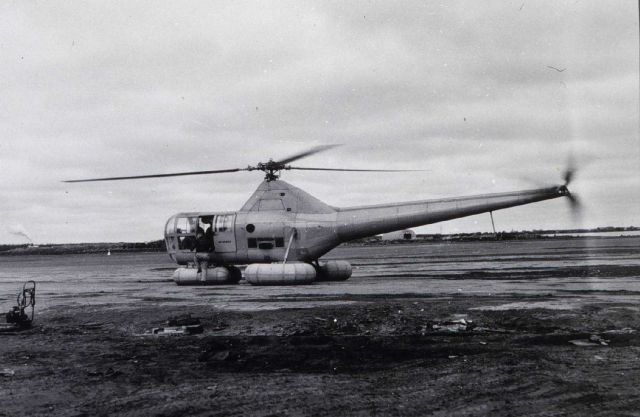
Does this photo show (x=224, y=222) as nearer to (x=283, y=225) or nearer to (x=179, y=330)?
(x=283, y=225)

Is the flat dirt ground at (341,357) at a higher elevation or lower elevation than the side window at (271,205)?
lower

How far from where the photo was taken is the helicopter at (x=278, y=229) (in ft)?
74.4

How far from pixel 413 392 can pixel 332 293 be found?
1161 centimetres

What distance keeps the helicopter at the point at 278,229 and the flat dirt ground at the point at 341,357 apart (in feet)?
18.4

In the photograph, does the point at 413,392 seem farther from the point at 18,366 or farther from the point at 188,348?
the point at 18,366

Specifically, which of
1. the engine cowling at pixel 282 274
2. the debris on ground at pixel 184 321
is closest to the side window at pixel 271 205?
the engine cowling at pixel 282 274

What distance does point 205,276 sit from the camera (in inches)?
976

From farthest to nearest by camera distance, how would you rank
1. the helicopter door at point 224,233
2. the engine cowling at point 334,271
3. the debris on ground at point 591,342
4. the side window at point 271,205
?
the engine cowling at point 334,271 → the helicopter door at point 224,233 → the side window at point 271,205 → the debris on ground at point 591,342

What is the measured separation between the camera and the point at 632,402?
677 centimetres

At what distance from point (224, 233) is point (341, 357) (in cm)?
1586

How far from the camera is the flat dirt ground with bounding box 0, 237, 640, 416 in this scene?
718 cm

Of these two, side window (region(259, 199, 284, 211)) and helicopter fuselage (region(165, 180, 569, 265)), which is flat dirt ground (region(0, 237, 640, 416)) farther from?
side window (region(259, 199, 284, 211))

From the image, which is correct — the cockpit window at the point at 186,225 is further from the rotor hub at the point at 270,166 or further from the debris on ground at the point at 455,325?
the debris on ground at the point at 455,325

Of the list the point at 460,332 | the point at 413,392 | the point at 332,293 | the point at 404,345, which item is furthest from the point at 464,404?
the point at 332,293
